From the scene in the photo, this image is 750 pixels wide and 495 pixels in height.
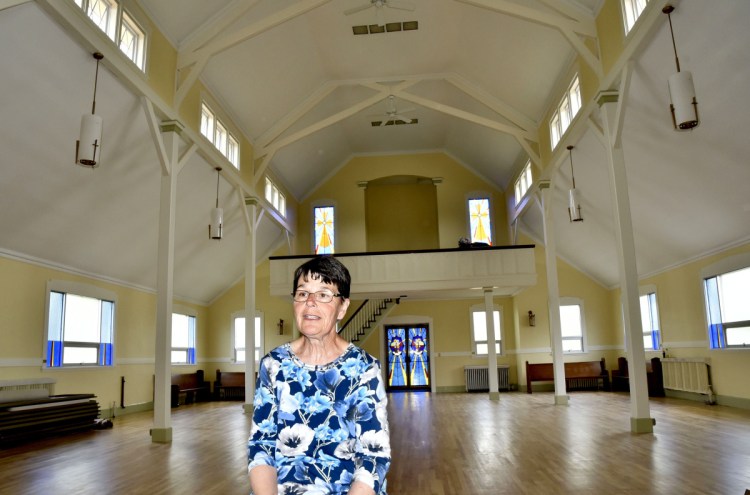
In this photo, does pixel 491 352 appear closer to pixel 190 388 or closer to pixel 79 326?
pixel 190 388

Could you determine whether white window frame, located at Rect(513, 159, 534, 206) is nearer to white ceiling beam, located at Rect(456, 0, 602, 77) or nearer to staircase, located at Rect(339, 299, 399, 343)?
staircase, located at Rect(339, 299, 399, 343)

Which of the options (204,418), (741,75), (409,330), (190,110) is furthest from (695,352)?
(190,110)

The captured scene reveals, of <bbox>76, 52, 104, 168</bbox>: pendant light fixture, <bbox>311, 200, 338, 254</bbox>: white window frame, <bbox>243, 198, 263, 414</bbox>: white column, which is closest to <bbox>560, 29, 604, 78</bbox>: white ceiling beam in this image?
<bbox>76, 52, 104, 168</bbox>: pendant light fixture

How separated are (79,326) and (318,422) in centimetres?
994

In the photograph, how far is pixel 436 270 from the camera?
43.1ft

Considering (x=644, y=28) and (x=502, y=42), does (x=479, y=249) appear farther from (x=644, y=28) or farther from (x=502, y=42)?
(x=644, y=28)

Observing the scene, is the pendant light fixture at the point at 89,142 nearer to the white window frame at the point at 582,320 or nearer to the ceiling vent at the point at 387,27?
the ceiling vent at the point at 387,27

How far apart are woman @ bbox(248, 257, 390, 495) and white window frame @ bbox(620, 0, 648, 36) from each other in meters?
7.13

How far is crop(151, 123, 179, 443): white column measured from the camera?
25.2 feet

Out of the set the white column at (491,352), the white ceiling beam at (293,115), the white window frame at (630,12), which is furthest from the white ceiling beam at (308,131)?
the white window frame at (630,12)

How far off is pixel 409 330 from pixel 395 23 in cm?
908

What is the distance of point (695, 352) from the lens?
11227mm

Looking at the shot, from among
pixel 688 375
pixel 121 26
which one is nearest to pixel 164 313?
pixel 121 26

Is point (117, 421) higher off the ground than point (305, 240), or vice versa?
point (305, 240)
